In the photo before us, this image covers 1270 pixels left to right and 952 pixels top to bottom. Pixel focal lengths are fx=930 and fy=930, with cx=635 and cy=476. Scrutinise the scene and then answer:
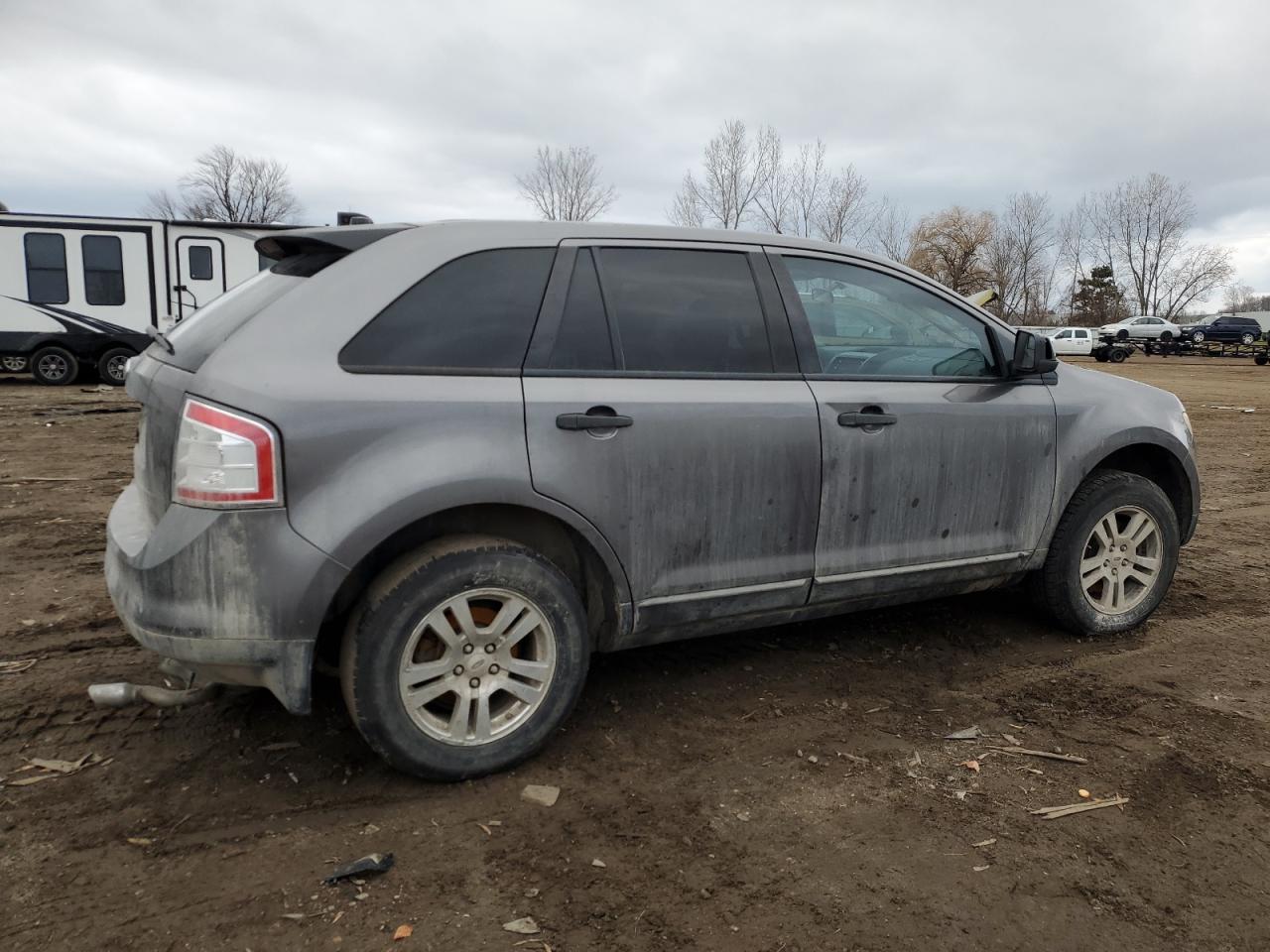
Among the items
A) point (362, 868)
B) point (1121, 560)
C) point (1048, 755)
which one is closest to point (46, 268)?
point (362, 868)

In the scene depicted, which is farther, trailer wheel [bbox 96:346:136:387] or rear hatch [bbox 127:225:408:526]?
trailer wheel [bbox 96:346:136:387]

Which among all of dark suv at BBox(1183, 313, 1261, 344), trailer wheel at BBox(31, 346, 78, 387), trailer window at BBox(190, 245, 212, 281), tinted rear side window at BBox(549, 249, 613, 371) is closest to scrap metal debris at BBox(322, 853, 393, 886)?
tinted rear side window at BBox(549, 249, 613, 371)

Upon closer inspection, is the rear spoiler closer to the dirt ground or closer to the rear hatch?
the rear hatch

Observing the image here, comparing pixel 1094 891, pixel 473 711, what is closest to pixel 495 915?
pixel 473 711

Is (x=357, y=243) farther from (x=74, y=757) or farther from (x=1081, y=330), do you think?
(x=1081, y=330)

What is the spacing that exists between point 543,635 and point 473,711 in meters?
0.32

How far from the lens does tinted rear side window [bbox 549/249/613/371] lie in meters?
3.08

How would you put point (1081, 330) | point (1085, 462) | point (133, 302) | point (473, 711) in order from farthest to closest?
point (1081, 330) < point (133, 302) < point (1085, 462) < point (473, 711)

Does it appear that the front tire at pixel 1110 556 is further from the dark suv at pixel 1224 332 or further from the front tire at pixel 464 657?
the dark suv at pixel 1224 332

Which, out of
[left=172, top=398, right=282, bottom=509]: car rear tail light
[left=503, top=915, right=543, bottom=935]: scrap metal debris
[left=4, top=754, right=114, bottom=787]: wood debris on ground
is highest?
[left=172, top=398, right=282, bottom=509]: car rear tail light

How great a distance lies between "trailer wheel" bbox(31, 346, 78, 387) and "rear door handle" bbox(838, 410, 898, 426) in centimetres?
1735

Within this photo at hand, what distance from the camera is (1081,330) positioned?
4303 centimetres

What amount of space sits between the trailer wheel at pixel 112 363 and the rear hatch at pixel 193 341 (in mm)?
15611

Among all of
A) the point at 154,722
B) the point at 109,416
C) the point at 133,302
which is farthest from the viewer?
the point at 133,302
